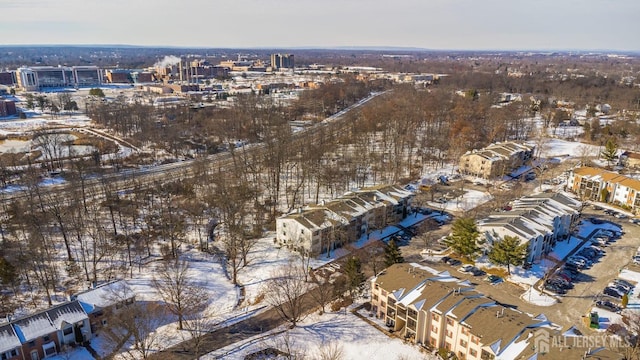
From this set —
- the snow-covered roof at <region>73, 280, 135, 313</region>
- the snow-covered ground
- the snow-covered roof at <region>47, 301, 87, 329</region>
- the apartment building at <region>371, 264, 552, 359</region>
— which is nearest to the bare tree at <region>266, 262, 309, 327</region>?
the snow-covered ground

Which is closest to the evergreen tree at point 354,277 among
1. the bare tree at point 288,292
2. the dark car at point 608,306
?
the bare tree at point 288,292

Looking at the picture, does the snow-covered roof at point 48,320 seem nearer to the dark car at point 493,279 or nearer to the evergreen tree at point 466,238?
the evergreen tree at point 466,238

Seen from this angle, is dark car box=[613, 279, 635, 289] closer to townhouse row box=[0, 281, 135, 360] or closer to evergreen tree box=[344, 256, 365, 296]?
evergreen tree box=[344, 256, 365, 296]

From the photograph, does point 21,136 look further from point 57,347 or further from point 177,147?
point 57,347

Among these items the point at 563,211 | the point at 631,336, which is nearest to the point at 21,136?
the point at 563,211

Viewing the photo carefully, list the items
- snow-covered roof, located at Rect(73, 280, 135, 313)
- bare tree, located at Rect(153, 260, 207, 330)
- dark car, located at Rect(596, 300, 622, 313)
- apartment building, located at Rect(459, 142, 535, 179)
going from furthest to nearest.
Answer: apartment building, located at Rect(459, 142, 535, 179), dark car, located at Rect(596, 300, 622, 313), bare tree, located at Rect(153, 260, 207, 330), snow-covered roof, located at Rect(73, 280, 135, 313)

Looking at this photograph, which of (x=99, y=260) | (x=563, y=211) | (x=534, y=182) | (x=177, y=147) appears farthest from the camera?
(x=177, y=147)
